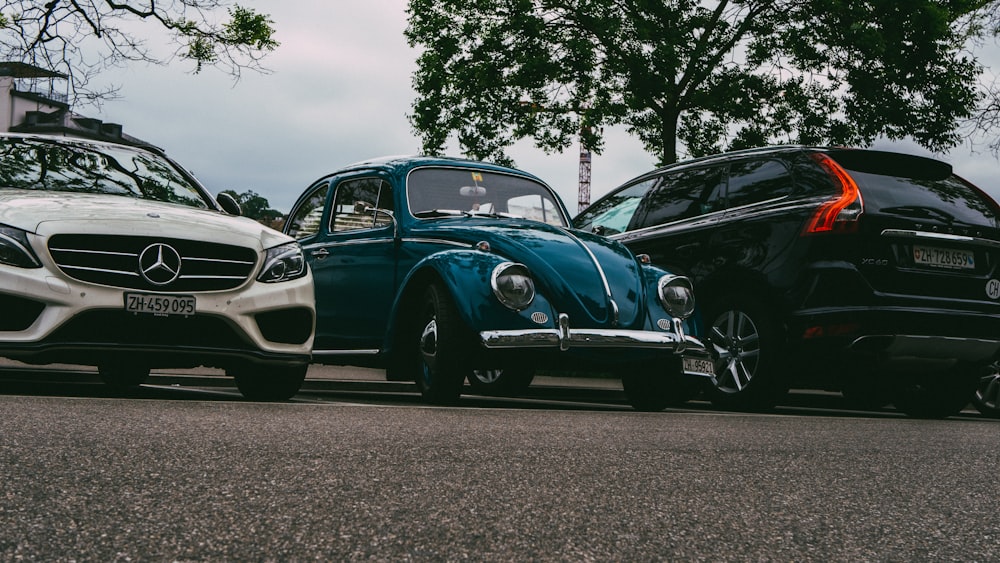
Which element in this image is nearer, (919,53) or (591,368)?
(591,368)

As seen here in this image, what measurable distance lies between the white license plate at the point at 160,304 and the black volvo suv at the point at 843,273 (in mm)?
3365

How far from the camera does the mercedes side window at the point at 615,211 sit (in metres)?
9.43

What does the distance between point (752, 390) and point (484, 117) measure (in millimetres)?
15548

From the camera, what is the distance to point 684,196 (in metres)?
8.88

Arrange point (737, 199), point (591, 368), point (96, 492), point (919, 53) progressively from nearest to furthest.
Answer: point (96, 492)
point (591, 368)
point (737, 199)
point (919, 53)

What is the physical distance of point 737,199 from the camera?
8.29m

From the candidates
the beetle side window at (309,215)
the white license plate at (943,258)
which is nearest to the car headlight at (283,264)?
the beetle side window at (309,215)

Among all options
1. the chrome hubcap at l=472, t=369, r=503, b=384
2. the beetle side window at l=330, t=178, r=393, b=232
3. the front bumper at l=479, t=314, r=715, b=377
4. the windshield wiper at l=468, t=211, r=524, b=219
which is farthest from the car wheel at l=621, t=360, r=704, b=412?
the beetle side window at l=330, t=178, r=393, b=232

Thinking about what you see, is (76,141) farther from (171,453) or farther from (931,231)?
(931,231)

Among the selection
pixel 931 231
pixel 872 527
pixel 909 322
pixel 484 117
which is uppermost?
pixel 484 117

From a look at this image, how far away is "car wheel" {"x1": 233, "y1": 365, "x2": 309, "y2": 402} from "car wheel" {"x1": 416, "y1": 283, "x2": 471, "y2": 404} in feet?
2.59

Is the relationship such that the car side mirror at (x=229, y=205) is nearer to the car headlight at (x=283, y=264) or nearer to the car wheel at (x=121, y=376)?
the car headlight at (x=283, y=264)

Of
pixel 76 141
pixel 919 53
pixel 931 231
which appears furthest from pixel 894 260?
pixel 919 53

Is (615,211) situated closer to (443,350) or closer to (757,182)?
(757,182)
